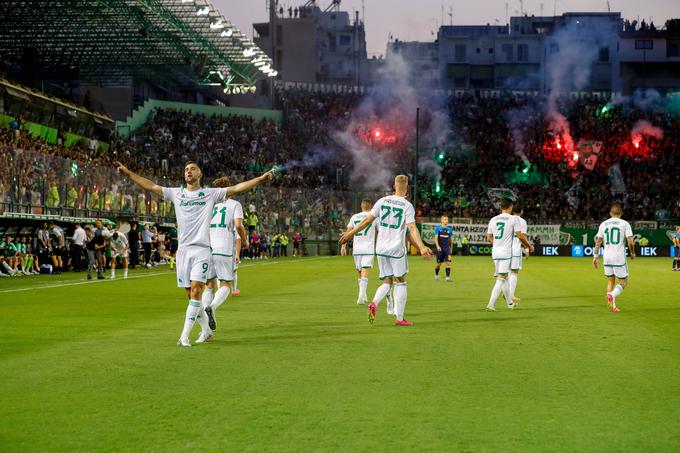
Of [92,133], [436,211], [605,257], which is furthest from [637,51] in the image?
[605,257]

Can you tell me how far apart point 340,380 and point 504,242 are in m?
9.49

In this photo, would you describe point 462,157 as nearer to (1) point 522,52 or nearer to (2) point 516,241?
(1) point 522,52

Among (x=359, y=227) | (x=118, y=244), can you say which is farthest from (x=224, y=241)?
(x=118, y=244)

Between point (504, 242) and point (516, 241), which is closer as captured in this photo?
point (504, 242)

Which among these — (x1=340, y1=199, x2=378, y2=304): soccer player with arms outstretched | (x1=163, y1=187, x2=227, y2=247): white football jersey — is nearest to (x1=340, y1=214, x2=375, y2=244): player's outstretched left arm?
(x1=163, y1=187, x2=227, y2=247): white football jersey

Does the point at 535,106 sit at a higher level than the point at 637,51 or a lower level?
lower

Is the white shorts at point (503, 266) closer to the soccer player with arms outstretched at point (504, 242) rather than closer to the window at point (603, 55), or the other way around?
the soccer player with arms outstretched at point (504, 242)

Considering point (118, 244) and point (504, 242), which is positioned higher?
point (504, 242)

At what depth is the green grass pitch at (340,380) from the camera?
6.19 metres

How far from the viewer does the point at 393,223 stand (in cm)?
1359

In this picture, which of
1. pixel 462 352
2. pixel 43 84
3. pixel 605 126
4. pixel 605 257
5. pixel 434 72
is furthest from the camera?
pixel 434 72

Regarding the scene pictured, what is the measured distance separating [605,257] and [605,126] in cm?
5967

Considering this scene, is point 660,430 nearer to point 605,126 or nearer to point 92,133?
point 92,133

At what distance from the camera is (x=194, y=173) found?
1088 centimetres
